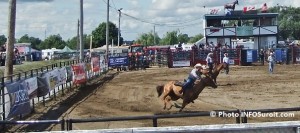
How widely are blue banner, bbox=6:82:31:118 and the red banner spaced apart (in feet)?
36.3

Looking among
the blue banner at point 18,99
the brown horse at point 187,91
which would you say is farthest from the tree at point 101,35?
the blue banner at point 18,99

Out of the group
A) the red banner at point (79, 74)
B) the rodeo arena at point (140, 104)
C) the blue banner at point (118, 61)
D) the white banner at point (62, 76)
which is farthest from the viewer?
the blue banner at point (118, 61)

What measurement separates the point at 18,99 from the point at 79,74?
13.9 m

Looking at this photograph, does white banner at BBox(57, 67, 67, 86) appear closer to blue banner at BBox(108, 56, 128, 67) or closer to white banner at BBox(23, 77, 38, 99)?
white banner at BBox(23, 77, 38, 99)

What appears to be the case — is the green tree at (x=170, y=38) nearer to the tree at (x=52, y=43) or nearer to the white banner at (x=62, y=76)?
the tree at (x=52, y=43)

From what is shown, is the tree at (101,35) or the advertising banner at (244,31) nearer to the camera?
the advertising banner at (244,31)

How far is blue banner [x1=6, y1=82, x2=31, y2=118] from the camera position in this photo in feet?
49.1

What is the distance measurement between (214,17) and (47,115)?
54.4m

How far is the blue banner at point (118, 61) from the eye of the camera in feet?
160

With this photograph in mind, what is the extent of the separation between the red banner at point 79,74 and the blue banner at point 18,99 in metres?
11.1

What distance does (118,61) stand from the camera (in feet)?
160

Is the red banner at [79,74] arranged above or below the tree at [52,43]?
below

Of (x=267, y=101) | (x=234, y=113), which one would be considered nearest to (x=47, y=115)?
(x=267, y=101)

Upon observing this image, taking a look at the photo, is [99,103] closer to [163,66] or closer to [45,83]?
[45,83]
